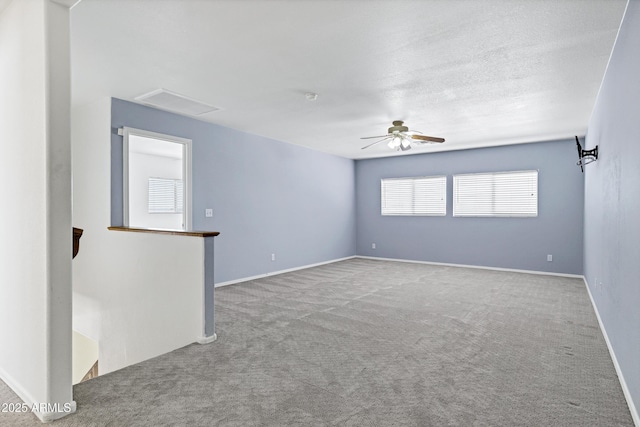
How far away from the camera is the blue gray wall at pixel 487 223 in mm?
6145

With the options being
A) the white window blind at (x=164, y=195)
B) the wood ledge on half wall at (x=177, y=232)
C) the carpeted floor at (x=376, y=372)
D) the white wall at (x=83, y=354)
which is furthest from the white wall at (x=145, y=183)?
the carpeted floor at (x=376, y=372)

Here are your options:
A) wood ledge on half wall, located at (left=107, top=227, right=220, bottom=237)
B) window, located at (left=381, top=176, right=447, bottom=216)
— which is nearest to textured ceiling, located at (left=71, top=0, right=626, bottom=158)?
wood ledge on half wall, located at (left=107, top=227, right=220, bottom=237)

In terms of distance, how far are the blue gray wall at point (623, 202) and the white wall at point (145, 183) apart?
291 inches

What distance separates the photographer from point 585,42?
2734 millimetres

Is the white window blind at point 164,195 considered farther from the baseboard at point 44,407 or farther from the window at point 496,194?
the window at point 496,194

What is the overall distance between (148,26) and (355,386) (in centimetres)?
286

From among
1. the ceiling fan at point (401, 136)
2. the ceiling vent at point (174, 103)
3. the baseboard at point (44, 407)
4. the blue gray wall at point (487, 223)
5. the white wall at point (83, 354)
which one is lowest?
the white wall at point (83, 354)

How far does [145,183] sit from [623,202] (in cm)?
779

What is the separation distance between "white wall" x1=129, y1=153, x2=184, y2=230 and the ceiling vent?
10.9 ft

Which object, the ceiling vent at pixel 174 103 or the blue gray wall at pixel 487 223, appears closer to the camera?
the ceiling vent at pixel 174 103

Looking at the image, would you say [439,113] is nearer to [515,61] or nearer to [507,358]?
[515,61]

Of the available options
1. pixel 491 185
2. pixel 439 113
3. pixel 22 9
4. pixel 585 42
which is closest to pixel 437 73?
pixel 585 42

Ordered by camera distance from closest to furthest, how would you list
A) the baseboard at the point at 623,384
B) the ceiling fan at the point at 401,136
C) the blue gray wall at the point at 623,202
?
the baseboard at the point at 623,384
the blue gray wall at the point at 623,202
the ceiling fan at the point at 401,136

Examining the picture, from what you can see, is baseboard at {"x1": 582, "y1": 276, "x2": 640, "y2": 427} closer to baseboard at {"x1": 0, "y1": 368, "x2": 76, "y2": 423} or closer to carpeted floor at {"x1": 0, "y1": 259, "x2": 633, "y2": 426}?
carpeted floor at {"x1": 0, "y1": 259, "x2": 633, "y2": 426}
